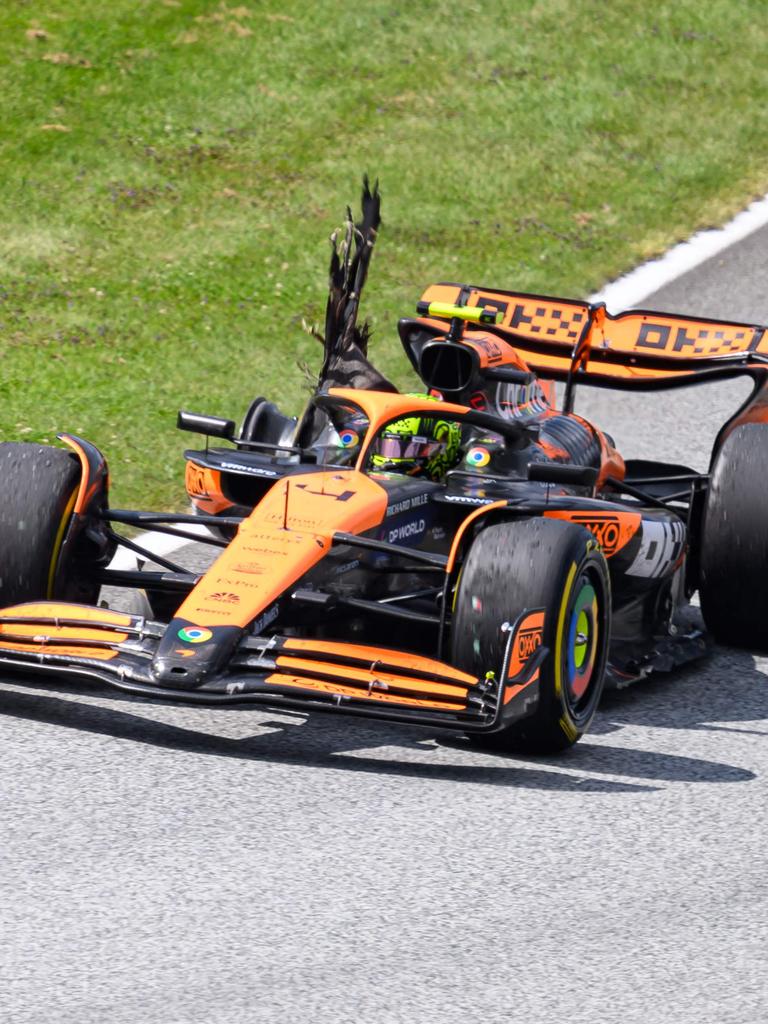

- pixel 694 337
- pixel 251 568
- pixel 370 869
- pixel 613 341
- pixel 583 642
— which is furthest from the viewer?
pixel 613 341

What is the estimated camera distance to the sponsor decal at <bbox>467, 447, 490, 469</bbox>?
732 centimetres

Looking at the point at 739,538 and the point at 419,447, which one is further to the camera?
the point at 739,538

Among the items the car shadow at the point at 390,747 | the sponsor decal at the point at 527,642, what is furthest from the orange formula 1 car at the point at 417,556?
the car shadow at the point at 390,747

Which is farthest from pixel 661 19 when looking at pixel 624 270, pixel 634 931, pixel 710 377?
pixel 634 931

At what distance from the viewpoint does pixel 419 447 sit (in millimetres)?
7277

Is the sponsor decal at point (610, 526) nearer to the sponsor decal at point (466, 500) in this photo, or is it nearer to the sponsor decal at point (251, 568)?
the sponsor decal at point (466, 500)

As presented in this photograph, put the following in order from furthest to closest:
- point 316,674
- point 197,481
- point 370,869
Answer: point 197,481 → point 316,674 → point 370,869

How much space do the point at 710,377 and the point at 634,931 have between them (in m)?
4.12

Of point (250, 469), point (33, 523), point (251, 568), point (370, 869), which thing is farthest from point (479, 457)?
point (370, 869)

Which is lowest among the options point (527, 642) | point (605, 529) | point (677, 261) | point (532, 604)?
point (527, 642)

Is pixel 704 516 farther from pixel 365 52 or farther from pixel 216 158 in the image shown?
pixel 365 52

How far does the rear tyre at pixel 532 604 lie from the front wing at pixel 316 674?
6 centimetres

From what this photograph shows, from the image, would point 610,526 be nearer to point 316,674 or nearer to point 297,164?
point 316,674

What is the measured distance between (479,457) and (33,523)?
5.72 ft
